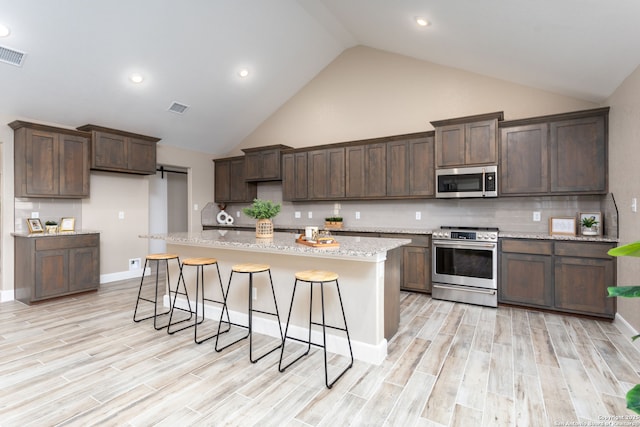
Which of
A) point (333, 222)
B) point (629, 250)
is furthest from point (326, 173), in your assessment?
point (629, 250)

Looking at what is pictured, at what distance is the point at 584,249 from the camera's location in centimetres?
345

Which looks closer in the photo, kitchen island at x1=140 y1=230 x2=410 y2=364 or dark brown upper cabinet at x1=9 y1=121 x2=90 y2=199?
kitchen island at x1=140 y1=230 x2=410 y2=364

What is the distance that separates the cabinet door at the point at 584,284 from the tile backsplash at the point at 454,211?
40cm

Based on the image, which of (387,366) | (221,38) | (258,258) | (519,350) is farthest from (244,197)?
(519,350)

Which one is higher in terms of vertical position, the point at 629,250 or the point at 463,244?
the point at 629,250

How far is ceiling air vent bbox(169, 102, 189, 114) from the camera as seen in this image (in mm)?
5191

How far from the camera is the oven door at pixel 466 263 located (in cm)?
390

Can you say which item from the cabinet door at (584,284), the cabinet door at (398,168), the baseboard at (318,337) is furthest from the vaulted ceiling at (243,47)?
the baseboard at (318,337)

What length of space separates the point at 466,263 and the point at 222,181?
5.11 metres

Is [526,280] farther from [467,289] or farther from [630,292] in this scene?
[630,292]

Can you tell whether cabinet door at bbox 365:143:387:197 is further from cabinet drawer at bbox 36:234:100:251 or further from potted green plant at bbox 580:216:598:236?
cabinet drawer at bbox 36:234:100:251

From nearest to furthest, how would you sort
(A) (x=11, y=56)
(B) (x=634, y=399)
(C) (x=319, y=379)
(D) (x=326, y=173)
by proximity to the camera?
(B) (x=634, y=399)
(C) (x=319, y=379)
(A) (x=11, y=56)
(D) (x=326, y=173)

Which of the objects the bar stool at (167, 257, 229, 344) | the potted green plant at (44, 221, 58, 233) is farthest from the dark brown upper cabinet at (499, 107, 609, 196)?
the potted green plant at (44, 221, 58, 233)

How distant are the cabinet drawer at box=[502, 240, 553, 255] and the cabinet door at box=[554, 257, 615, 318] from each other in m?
0.16
